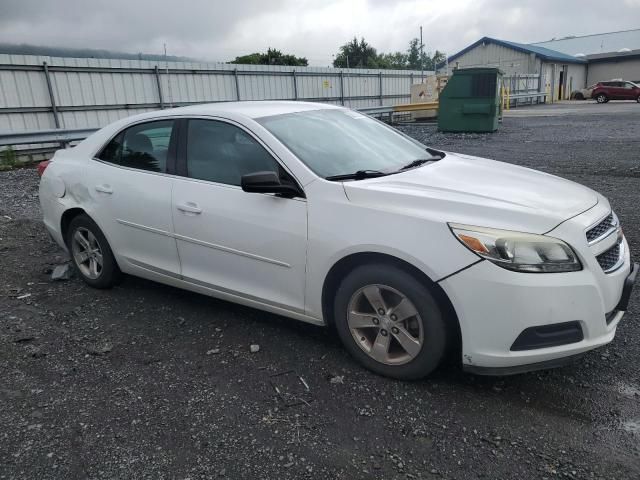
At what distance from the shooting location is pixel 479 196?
2916mm

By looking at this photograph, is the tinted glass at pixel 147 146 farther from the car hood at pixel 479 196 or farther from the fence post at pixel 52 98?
the fence post at pixel 52 98

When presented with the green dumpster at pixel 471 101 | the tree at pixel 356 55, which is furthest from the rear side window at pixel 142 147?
the tree at pixel 356 55

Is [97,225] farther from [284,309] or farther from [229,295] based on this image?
[284,309]

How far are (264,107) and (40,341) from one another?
2.39 metres

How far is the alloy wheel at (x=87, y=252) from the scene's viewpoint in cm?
450

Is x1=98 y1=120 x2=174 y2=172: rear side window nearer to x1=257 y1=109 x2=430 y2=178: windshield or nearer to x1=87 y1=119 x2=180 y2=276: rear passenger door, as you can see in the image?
x1=87 y1=119 x2=180 y2=276: rear passenger door

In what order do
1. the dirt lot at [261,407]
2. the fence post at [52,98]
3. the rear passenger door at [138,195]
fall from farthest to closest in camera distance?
the fence post at [52,98] → the rear passenger door at [138,195] → the dirt lot at [261,407]

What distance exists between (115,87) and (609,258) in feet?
49.5

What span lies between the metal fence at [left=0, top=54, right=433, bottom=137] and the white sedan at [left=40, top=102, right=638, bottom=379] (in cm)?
1063

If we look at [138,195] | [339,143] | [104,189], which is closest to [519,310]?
[339,143]

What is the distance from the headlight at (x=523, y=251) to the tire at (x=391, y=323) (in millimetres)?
383

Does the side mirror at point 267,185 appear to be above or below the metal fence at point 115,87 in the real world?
below

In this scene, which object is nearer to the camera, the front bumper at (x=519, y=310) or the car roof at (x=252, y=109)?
the front bumper at (x=519, y=310)

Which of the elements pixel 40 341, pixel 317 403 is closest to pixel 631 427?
pixel 317 403
